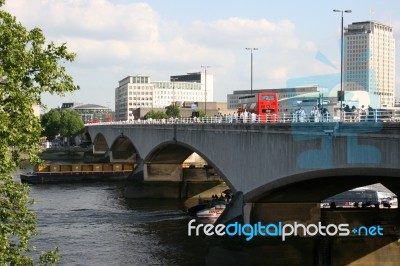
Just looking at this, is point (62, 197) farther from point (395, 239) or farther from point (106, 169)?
point (395, 239)

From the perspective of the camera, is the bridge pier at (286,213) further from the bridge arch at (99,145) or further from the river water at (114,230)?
the bridge arch at (99,145)

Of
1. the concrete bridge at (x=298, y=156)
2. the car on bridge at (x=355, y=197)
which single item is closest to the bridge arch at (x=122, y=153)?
the concrete bridge at (x=298, y=156)

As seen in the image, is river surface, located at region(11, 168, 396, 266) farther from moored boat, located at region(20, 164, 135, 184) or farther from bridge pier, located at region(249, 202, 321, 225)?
moored boat, located at region(20, 164, 135, 184)

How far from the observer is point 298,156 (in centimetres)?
2950

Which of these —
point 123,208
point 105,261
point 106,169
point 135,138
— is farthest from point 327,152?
point 106,169

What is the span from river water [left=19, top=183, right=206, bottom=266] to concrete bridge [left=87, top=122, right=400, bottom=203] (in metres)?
5.40

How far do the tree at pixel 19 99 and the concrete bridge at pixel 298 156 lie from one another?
40.6ft

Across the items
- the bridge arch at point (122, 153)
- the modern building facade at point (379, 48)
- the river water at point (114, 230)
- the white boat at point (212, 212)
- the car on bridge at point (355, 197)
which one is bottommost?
the river water at point (114, 230)

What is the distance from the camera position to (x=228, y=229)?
36125 millimetres

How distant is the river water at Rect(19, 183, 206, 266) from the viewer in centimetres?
3653

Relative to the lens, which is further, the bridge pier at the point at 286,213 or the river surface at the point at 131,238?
the bridge pier at the point at 286,213

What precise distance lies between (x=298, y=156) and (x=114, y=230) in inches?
772

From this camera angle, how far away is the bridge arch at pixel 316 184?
2555 cm

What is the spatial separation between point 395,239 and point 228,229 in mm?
8961
